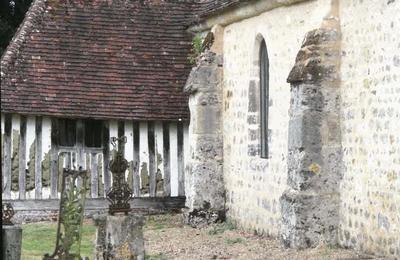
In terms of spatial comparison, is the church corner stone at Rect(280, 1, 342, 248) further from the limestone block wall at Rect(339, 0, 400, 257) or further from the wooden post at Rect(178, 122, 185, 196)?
the wooden post at Rect(178, 122, 185, 196)

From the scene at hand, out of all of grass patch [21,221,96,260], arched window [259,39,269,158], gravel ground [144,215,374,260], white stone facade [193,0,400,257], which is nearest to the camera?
white stone facade [193,0,400,257]

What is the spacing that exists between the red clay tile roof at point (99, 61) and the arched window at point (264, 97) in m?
3.18

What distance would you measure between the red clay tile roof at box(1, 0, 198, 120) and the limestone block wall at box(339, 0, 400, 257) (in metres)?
6.42

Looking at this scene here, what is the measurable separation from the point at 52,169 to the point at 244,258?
21.5ft

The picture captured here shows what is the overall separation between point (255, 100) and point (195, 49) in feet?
11.0

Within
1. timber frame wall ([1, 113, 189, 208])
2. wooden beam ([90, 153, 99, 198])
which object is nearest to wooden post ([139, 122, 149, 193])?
timber frame wall ([1, 113, 189, 208])

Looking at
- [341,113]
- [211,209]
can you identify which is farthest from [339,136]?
[211,209]

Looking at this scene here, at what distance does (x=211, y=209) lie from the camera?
51.8ft

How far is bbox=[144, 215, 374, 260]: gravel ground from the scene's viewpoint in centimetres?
1102

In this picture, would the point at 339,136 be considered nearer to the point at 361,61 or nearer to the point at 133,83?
the point at 361,61

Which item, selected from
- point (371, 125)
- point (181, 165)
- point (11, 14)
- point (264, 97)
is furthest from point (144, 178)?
point (11, 14)

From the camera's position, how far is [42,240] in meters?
14.0

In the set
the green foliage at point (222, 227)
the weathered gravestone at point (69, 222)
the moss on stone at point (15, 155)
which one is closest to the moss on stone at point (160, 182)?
the green foliage at point (222, 227)

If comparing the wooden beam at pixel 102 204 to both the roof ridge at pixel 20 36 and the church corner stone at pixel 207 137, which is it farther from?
the roof ridge at pixel 20 36
